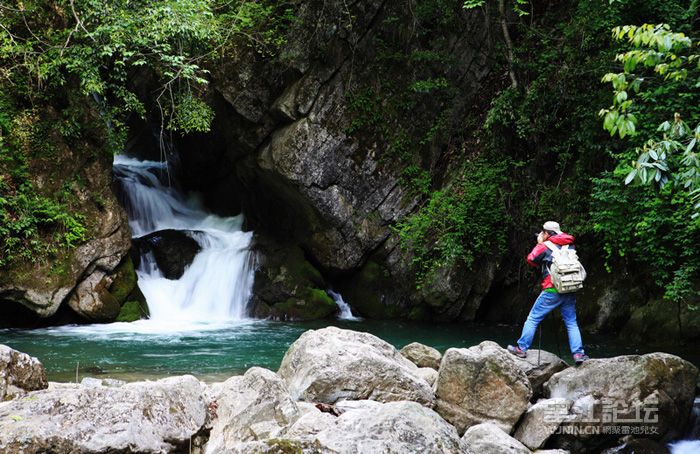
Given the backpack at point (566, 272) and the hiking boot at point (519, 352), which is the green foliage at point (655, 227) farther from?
the hiking boot at point (519, 352)

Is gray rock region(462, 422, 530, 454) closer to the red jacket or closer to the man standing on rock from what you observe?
the man standing on rock

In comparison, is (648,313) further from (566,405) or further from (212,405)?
(212,405)

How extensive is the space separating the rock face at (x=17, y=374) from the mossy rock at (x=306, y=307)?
911 cm

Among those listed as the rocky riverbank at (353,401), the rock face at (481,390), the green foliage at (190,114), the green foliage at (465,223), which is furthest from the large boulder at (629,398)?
the green foliage at (190,114)

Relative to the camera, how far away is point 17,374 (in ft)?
17.3

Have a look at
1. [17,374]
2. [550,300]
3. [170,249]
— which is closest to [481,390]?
[550,300]

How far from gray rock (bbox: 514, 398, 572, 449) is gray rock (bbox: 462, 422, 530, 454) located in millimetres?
856

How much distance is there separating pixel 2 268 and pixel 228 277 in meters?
5.26

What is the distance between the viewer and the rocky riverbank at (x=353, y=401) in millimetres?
4059

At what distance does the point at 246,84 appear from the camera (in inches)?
555

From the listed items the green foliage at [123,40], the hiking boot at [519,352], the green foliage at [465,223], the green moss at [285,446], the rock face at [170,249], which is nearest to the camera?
the green moss at [285,446]

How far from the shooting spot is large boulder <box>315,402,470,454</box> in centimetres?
287

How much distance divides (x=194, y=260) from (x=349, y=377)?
10.1 meters

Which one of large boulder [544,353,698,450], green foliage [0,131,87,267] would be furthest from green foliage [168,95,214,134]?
large boulder [544,353,698,450]
